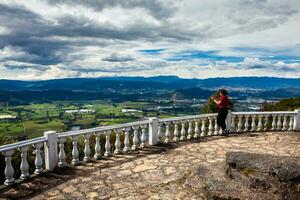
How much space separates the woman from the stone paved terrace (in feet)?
5.97

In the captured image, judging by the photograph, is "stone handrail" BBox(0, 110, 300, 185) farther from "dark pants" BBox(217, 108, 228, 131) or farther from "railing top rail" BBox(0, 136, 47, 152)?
"dark pants" BBox(217, 108, 228, 131)

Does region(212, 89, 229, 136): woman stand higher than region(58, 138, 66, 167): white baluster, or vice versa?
region(212, 89, 229, 136): woman

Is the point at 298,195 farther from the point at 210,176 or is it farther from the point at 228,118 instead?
the point at 228,118

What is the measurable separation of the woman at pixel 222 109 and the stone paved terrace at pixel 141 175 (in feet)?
5.97

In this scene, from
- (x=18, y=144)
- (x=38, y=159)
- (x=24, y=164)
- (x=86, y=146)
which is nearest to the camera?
(x=18, y=144)

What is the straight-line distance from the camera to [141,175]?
308 inches

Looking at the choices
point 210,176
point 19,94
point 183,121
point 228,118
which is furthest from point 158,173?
point 19,94

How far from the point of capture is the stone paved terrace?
660cm

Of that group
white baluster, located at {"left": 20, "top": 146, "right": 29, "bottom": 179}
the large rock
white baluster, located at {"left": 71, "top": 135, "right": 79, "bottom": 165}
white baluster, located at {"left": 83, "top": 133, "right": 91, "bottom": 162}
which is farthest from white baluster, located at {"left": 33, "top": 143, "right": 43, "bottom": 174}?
the large rock

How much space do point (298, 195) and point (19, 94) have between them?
19441cm

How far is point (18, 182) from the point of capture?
284 inches

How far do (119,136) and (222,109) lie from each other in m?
4.86

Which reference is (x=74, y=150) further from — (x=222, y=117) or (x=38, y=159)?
(x=222, y=117)

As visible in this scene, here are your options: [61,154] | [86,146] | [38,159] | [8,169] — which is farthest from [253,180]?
[8,169]
